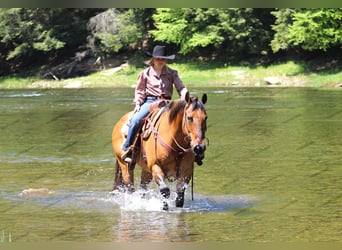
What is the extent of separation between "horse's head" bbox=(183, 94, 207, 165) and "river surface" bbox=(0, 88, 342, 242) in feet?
2.76

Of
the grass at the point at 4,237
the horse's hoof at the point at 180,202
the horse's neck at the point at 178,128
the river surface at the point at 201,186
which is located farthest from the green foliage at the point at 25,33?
the grass at the point at 4,237

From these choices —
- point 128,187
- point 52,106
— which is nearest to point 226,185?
point 128,187

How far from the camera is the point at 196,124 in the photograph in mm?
8812

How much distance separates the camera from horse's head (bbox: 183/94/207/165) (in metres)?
8.75

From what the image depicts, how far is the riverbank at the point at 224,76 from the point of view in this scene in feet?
145

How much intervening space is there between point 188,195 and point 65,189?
6.10 feet

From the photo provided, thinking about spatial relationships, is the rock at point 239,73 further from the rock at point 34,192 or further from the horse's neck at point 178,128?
the horse's neck at point 178,128

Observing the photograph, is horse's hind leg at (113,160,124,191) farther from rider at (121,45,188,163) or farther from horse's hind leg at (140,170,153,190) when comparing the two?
rider at (121,45,188,163)

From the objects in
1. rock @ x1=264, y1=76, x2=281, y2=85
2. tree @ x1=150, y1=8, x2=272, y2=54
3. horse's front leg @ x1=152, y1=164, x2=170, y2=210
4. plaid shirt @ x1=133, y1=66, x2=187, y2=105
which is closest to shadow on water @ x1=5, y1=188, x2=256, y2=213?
horse's front leg @ x1=152, y1=164, x2=170, y2=210

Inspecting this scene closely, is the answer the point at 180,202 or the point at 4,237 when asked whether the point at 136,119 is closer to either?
the point at 180,202

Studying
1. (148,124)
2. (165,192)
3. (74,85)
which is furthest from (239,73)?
(165,192)

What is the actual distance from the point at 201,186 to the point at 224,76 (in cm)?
3647

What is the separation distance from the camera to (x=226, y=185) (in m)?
12.1
